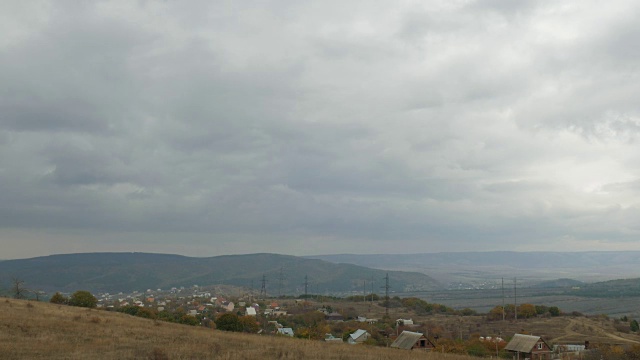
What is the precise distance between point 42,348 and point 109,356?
3.70m

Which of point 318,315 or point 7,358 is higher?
point 7,358

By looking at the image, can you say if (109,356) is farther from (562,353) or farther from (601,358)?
(562,353)

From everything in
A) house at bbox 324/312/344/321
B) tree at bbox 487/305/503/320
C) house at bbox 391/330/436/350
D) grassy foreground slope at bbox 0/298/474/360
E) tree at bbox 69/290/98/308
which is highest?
grassy foreground slope at bbox 0/298/474/360

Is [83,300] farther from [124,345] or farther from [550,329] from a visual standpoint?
[550,329]

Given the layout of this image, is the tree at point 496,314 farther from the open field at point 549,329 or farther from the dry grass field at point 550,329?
the dry grass field at point 550,329

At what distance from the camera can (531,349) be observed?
196 feet

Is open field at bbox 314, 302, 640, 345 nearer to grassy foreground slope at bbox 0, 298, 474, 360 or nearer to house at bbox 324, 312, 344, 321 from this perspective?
house at bbox 324, 312, 344, 321

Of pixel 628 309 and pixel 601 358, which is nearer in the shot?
pixel 601 358

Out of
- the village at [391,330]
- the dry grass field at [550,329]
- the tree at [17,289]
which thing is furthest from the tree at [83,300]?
the dry grass field at [550,329]

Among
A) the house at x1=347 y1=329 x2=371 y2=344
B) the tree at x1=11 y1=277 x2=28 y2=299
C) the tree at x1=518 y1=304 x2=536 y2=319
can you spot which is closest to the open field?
the tree at x1=518 y1=304 x2=536 y2=319

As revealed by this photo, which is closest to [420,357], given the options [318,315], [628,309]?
[318,315]

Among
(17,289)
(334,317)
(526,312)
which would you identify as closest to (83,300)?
(17,289)

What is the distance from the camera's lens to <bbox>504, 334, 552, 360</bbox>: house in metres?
60.3

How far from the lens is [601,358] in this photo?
5503cm
